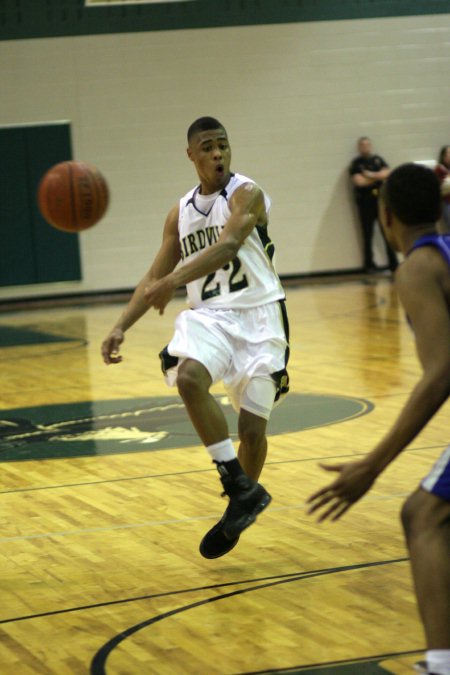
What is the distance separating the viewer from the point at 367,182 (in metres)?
18.4

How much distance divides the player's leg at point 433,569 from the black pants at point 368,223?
15.6 meters

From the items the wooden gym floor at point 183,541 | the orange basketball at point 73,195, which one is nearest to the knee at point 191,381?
the wooden gym floor at point 183,541

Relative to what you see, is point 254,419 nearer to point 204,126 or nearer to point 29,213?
point 204,126

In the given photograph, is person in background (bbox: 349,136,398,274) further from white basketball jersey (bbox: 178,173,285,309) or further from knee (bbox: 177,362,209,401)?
knee (bbox: 177,362,209,401)

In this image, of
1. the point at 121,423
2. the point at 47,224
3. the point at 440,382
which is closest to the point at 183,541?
the point at 440,382

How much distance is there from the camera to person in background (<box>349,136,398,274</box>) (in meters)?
18.3

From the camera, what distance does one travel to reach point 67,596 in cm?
457

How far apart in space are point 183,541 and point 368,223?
45.4 feet

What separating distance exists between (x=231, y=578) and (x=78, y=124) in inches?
537

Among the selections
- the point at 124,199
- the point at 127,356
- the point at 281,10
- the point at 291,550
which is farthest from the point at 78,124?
the point at 291,550

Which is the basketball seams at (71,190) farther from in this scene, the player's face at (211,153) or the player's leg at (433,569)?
the player's leg at (433,569)

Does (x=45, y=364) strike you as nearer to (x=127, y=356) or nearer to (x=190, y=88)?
(x=127, y=356)

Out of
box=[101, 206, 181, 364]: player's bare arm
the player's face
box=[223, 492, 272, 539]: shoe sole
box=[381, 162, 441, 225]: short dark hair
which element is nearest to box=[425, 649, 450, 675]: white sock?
box=[381, 162, 441, 225]: short dark hair

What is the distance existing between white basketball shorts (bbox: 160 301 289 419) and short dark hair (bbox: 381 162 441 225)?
1933 mm
